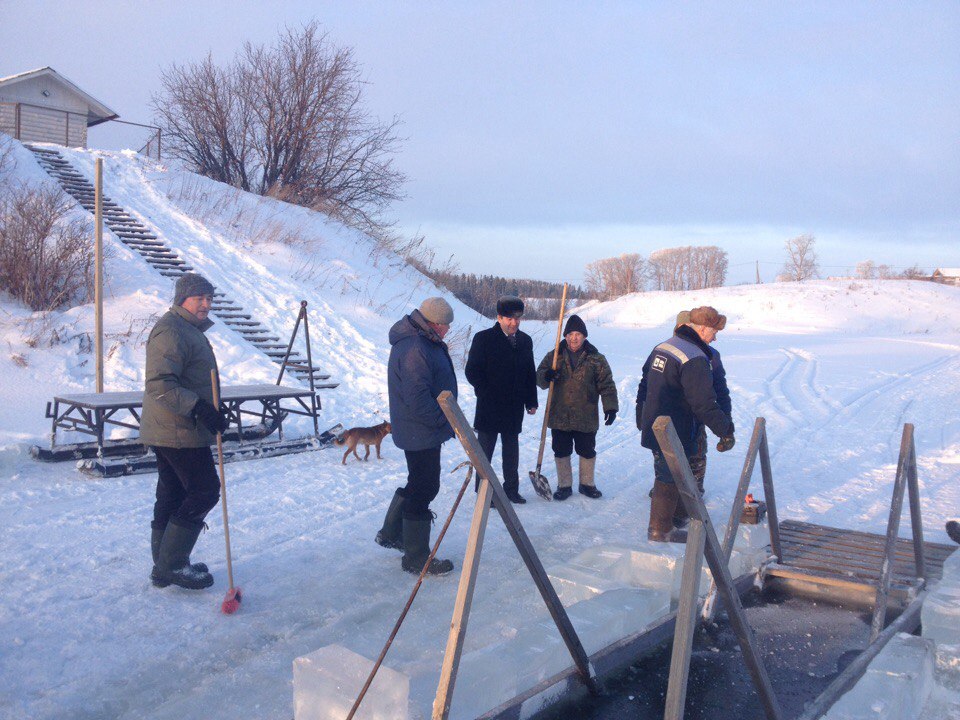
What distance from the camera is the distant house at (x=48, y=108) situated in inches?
1115

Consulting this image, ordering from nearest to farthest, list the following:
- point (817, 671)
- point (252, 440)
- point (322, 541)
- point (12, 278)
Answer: point (817, 671) < point (322, 541) < point (252, 440) < point (12, 278)

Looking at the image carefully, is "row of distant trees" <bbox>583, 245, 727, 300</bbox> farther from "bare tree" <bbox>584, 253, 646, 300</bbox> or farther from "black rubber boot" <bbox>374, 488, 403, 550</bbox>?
"black rubber boot" <bbox>374, 488, 403, 550</bbox>

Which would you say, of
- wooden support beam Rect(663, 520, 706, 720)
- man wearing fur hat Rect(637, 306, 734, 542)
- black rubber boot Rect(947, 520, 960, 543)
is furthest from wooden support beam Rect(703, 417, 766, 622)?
black rubber boot Rect(947, 520, 960, 543)

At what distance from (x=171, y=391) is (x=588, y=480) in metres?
4.07

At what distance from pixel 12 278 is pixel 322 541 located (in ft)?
30.0

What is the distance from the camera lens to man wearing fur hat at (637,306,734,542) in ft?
17.5

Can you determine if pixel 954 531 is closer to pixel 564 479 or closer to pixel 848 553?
pixel 848 553

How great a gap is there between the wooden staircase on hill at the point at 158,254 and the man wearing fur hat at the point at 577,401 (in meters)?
4.07

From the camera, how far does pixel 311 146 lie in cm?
2580

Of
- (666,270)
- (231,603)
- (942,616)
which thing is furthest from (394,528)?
(666,270)

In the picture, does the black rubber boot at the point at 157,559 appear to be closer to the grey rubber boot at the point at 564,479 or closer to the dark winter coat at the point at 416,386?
the dark winter coat at the point at 416,386

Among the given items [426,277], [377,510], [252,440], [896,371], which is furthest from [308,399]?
[896,371]

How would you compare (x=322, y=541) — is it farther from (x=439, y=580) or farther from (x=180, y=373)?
(x=180, y=373)

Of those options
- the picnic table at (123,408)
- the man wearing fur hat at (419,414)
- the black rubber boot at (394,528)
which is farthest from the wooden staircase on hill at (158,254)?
the man wearing fur hat at (419,414)
